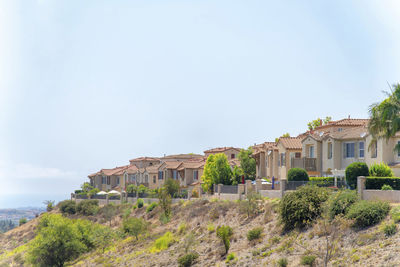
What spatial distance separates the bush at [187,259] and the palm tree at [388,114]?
1589 centimetres

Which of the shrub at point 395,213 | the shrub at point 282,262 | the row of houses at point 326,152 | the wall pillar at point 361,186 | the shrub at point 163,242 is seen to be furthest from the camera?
the row of houses at point 326,152

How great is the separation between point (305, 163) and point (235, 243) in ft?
57.0

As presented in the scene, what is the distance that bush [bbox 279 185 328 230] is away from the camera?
35250mm

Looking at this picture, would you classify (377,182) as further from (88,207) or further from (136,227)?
(88,207)

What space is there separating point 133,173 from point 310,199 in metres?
70.0

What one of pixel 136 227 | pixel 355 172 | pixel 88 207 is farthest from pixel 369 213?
pixel 88 207

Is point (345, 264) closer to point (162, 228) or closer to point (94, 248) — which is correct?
point (162, 228)

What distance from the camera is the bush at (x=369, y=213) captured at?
30859 mm

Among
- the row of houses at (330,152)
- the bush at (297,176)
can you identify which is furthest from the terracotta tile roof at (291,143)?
the bush at (297,176)

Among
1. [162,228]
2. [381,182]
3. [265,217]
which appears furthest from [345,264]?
[162,228]

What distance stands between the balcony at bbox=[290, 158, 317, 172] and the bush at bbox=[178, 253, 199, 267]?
18.3 metres

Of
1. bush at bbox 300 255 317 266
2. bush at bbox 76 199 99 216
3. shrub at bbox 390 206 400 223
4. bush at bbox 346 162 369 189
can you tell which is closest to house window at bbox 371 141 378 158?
bush at bbox 346 162 369 189

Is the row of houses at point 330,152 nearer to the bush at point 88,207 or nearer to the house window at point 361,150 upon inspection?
the house window at point 361,150

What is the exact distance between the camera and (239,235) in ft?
132
